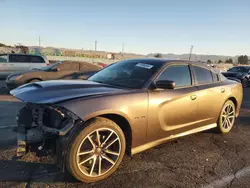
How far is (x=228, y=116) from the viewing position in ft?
17.9

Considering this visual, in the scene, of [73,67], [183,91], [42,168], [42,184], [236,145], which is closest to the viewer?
[42,184]

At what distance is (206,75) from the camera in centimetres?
498

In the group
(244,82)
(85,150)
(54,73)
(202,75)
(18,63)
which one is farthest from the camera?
(244,82)

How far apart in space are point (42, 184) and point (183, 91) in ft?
8.63

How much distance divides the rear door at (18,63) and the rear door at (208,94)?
36.4 feet

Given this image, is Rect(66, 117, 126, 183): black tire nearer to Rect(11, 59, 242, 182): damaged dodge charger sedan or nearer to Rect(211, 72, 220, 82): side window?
Rect(11, 59, 242, 182): damaged dodge charger sedan

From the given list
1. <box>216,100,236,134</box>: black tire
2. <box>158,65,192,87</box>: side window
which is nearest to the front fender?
<box>158,65,192,87</box>: side window

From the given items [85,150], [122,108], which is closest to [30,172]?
[85,150]

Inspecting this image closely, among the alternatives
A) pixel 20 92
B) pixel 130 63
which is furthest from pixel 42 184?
pixel 130 63

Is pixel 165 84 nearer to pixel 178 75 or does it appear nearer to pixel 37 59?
pixel 178 75

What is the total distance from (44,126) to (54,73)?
22.6ft

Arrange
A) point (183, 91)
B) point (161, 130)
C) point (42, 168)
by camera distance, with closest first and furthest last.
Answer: point (42, 168)
point (161, 130)
point (183, 91)

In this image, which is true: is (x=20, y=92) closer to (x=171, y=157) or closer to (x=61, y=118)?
(x=61, y=118)

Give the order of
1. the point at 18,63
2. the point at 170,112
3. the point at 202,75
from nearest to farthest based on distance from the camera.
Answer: the point at 170,112, the point at 202,75, the point at 18,63
